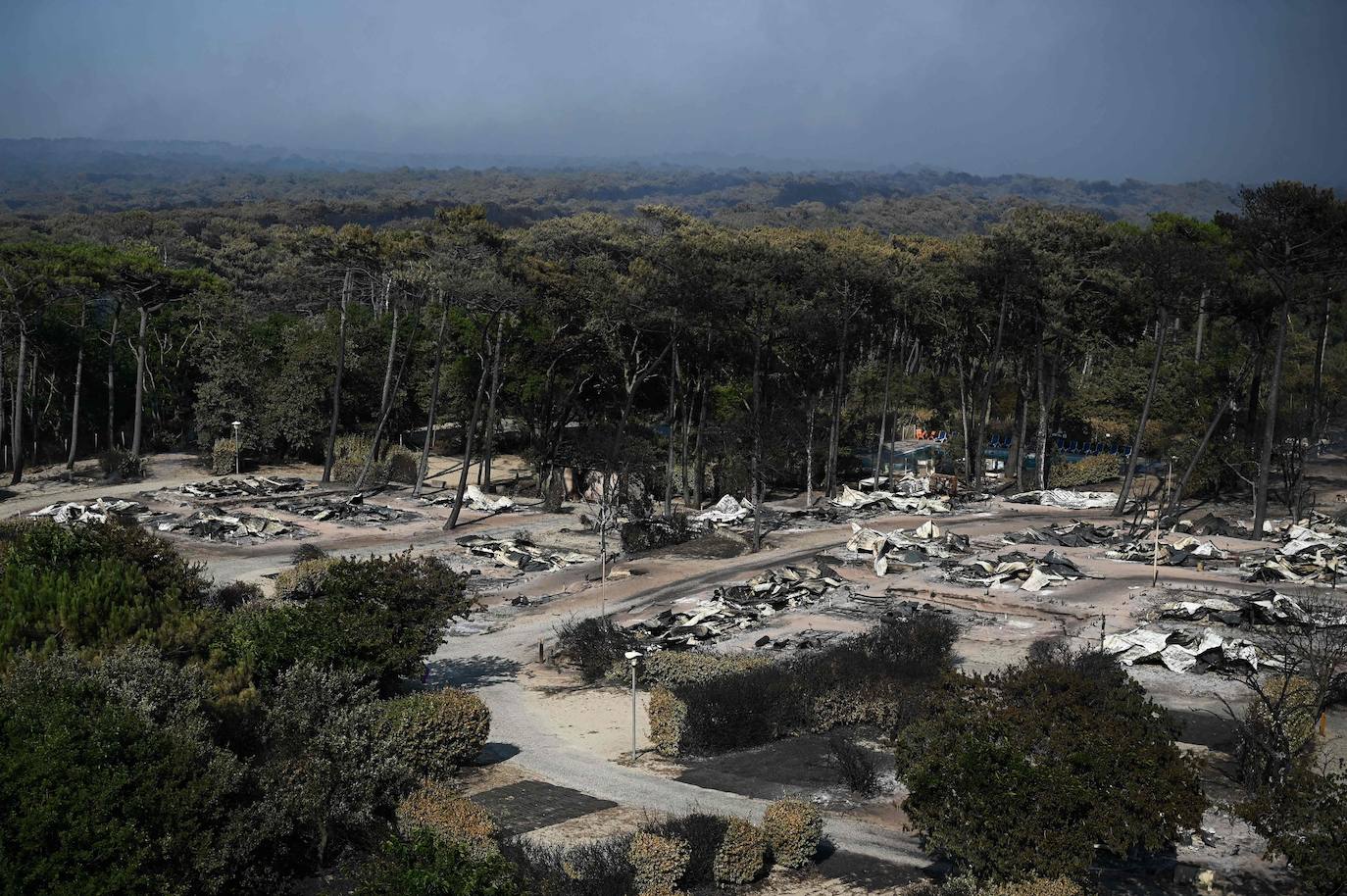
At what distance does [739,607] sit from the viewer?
30.7 metres

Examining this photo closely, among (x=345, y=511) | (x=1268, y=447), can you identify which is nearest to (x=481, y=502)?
(x=345, y=511)

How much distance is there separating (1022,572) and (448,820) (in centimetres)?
2272

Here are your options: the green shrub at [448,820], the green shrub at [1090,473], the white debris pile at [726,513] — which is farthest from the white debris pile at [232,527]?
the green shrub at [1090,473]

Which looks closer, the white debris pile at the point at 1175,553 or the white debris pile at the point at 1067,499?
the white debris pile at the point at 1175,553

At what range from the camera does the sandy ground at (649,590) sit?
22047mm

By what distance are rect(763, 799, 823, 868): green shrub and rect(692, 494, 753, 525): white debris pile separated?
3008 cm

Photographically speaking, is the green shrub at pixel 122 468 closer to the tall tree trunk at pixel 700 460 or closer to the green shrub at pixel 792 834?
the tall tree trunk at pixel 700 460

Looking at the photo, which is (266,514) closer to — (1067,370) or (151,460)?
(151,460)

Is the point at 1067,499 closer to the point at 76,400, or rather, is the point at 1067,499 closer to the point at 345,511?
the point at 345,511

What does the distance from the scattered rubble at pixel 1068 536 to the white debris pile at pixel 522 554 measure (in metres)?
14.9

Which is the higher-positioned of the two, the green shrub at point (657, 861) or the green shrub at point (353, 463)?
the green shrub at point (657, 861)

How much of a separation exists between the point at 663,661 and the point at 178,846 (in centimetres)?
1256

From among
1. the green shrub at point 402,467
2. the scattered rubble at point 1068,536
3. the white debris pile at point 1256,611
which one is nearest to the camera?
the white debris pile at point 1256,611

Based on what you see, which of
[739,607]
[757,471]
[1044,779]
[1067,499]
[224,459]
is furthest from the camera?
[224,459]
